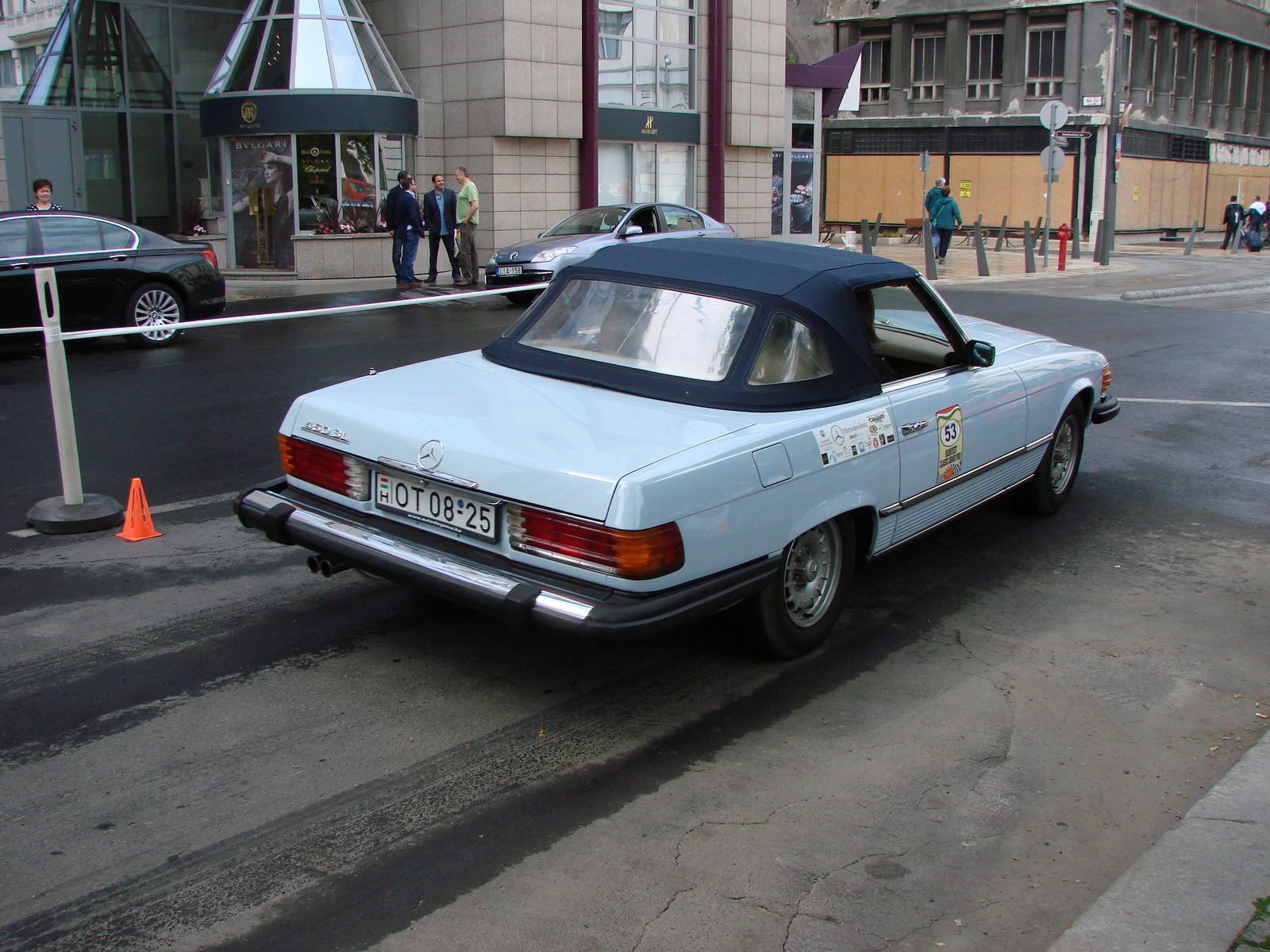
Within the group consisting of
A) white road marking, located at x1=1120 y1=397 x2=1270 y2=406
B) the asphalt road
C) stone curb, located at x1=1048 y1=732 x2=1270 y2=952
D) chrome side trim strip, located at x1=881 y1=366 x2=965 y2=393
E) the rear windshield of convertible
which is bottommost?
stone curb, located at x1=1048 y1=732 x2=1270 y2=952

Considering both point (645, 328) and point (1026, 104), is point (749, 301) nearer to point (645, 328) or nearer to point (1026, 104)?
point (645, 328)

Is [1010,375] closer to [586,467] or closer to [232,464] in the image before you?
[586,467]

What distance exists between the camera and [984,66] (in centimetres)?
4612

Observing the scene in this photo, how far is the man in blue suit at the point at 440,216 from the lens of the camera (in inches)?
819

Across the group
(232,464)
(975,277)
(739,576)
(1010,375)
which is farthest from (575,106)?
(739,576)

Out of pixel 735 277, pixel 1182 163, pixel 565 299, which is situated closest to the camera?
pixel 735 277

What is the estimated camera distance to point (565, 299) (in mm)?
5289

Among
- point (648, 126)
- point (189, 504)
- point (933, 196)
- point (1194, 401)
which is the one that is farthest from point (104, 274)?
point (933, 196)

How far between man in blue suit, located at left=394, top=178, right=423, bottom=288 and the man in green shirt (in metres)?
0.86

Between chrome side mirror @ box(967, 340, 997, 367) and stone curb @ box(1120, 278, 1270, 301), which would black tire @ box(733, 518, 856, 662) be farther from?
stone curb @ box(1120, 278, 1270, 301)

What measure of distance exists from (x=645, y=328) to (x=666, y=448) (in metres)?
1.01

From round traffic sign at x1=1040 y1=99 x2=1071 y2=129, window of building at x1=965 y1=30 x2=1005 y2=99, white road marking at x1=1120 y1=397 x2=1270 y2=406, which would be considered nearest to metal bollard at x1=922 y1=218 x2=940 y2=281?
round traffic sign at x1=1040 y1=99 x2=1071 y2=129

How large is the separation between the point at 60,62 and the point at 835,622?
22.6 metres

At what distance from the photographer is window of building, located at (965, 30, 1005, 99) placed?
1804 inches
